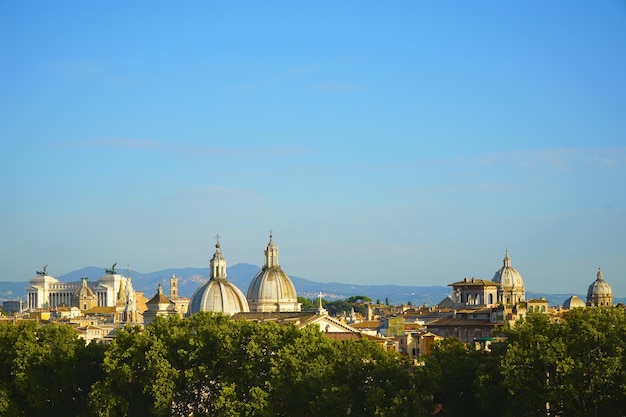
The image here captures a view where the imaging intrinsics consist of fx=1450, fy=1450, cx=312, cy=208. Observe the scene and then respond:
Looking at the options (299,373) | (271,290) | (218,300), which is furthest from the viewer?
(271,290)

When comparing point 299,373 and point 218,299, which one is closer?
point 299,373

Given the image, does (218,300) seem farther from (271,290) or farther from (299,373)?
(299,373)

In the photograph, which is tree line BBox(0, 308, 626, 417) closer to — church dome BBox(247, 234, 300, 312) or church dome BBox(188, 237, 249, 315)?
church dome BBox(188, 237, 249, 315)

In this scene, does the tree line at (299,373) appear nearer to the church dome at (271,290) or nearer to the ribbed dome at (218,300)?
the ribbed dome at (218,300)

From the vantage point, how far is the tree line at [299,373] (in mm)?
64750

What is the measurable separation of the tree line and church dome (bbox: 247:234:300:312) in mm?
53570

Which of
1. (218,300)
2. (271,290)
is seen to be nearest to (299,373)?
(218,300)

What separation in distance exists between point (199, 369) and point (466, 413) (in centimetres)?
1388

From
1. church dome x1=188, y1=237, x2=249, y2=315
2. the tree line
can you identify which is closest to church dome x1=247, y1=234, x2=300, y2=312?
church dome x1=188, y1=237, x2=249, y2=315

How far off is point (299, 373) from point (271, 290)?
6420 cm

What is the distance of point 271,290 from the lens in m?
134

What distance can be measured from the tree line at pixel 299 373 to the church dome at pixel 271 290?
53570 mm

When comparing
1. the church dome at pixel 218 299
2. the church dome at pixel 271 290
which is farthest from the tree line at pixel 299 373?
the church dome at pixel 271 290

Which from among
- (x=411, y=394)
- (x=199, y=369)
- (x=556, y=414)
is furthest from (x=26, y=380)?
(x=556, y=414)
